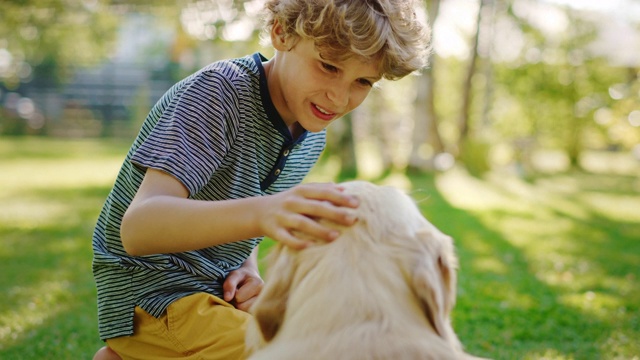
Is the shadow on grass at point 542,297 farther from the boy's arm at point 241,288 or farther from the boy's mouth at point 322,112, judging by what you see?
the boy's arm at point 241,288

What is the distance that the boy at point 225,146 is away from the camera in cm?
288

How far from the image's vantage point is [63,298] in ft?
22.3

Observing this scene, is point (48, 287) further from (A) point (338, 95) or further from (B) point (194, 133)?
(A) point (338, 95)

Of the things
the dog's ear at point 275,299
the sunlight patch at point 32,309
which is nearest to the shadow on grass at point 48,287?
the sunlight patch at point 32,309

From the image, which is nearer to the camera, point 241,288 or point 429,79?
point 241,288

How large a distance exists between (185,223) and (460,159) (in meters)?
29.1

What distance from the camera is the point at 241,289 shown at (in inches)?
134

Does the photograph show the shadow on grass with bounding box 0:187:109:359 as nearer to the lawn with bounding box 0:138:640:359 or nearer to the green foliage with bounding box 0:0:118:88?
the lawn with bounding box 0:138:640:359

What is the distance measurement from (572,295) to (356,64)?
5.40 metres

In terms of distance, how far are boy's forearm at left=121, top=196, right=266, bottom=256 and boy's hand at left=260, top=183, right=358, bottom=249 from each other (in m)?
0.09

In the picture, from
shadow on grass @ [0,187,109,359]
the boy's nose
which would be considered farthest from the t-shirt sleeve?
shadow on grass @ [0,187,109,359]

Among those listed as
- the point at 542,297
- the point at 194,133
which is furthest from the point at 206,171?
the point at 542,297

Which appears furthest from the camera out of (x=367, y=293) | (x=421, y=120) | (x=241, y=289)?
(x=421, y=120)

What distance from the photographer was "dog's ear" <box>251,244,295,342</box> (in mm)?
2201
